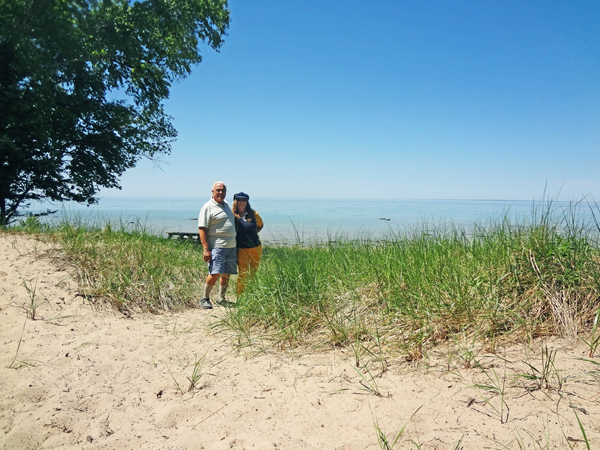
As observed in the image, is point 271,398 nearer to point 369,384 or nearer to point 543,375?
point 369,384

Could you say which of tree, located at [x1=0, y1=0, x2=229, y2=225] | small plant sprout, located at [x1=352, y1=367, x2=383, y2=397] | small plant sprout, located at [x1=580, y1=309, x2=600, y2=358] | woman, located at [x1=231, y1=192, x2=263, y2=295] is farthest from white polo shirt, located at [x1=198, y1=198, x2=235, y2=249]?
tree, located at [x1=0, y1=0, x2=229, y2=225]

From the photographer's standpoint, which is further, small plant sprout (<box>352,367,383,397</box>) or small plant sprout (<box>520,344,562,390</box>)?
small plant sprout (<box>352,367,383,397</box>)

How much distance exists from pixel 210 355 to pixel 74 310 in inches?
96.2

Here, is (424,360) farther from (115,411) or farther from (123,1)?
(123,1)

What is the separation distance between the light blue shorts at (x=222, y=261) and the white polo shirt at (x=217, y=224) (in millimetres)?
94

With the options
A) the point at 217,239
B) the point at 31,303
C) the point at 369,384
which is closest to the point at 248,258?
the point at 217,239

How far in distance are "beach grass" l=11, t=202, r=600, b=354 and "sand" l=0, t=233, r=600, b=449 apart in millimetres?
259

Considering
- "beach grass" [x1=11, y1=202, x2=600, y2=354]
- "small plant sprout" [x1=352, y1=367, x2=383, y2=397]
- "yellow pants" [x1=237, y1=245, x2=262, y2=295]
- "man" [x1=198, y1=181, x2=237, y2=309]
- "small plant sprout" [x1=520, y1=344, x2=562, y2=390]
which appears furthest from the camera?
"yellow pants" [x1=237, y1=245, x2=262, y2=295]

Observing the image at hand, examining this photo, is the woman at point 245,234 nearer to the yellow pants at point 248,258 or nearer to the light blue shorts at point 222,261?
the yellow pants at point 248,258

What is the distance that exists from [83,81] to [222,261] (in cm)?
1034

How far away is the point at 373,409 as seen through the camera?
8.27 ft

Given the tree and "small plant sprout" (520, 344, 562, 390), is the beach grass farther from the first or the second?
the tree

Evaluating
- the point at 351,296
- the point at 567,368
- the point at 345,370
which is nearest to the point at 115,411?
the point at 345,370

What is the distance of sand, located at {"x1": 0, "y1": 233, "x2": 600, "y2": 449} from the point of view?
223cm
